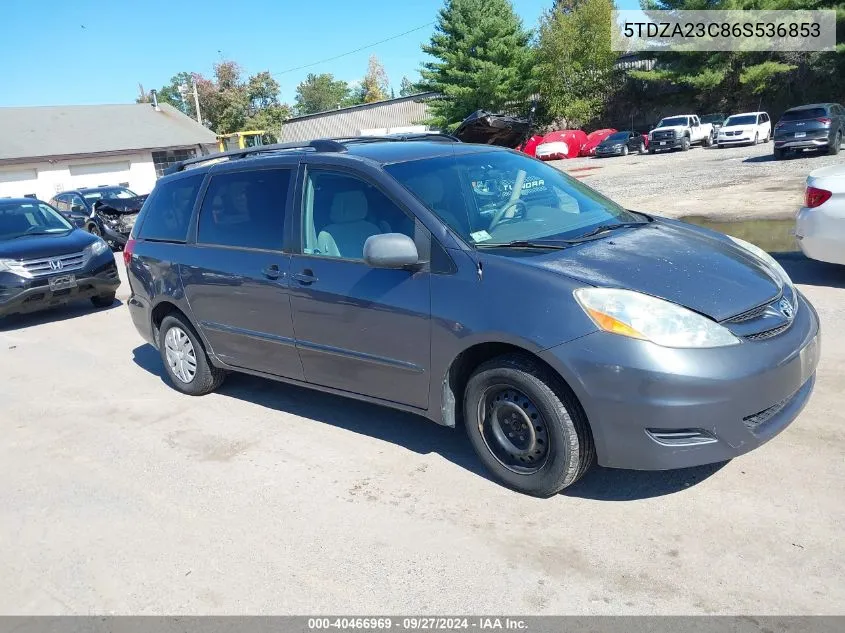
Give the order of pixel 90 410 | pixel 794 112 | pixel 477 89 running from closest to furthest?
pixel 90 410 < pixel 794 112 < pixel 477 89

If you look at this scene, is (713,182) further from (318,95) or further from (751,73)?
(318,95)

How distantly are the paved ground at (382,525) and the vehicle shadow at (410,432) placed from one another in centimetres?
2

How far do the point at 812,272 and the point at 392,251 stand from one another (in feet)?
19.7

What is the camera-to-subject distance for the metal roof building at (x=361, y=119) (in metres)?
59.9

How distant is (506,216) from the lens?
4242 millimetres

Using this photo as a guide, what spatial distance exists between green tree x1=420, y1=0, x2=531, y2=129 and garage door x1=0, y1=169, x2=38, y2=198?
2447 centimetres

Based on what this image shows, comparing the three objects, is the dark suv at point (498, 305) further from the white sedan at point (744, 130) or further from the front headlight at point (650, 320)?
the white sedan at point (744, 130)

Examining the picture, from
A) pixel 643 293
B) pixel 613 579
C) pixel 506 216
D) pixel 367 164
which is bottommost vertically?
pixel 613 579

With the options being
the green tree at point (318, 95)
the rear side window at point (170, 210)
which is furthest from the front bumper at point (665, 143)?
the green tree at point (318, 95)

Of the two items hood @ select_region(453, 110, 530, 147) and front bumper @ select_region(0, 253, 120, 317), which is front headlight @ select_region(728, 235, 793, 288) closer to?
front bumper @ select_region(0, 253, 120, 317)

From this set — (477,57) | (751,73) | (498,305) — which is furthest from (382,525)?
(477,57)

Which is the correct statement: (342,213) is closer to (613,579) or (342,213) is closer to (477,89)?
(613,579)

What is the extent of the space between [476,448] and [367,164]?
182 cm

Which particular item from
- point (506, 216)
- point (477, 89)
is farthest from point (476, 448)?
point (477, 89)
